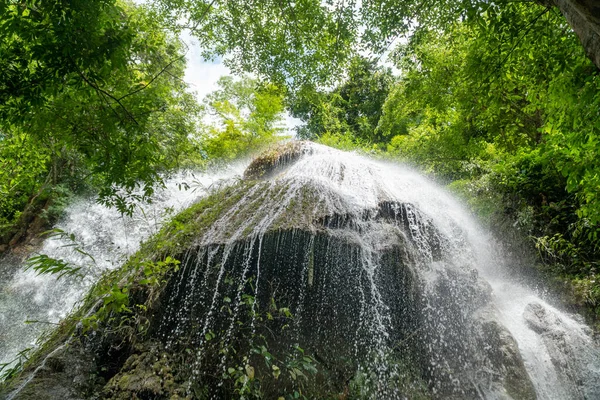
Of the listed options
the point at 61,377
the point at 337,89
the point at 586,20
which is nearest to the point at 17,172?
the point at 61,377

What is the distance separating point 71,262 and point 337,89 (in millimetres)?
7902

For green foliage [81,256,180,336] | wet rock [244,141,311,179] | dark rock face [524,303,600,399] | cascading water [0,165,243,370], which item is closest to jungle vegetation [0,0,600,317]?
dark rock face [524,303,600,399]

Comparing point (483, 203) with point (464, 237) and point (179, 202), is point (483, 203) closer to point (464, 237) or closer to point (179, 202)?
point (464, 237)

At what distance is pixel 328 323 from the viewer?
4344 mm

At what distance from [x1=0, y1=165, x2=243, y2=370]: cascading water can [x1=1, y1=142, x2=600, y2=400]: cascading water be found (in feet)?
6.53

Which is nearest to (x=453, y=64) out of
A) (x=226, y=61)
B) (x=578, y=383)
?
(x=226, y=61)

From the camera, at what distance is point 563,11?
2.08 m

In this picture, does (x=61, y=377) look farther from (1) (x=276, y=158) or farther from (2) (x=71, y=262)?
(1) (x=276, y=158)

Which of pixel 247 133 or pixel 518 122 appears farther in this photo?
pixel 247 133

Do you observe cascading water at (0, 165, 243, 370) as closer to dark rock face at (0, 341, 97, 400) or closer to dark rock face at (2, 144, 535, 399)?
dark rock face at (2, 144, 535, 399)

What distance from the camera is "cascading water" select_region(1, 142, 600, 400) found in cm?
378

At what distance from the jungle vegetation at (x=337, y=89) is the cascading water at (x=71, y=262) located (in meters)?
1.35

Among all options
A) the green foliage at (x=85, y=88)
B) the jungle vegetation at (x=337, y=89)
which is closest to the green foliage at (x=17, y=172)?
the jungle vegetation at (x=337, y=89)

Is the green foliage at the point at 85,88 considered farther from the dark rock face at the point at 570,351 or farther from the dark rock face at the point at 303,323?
the dark rock face at the point at 570,351
